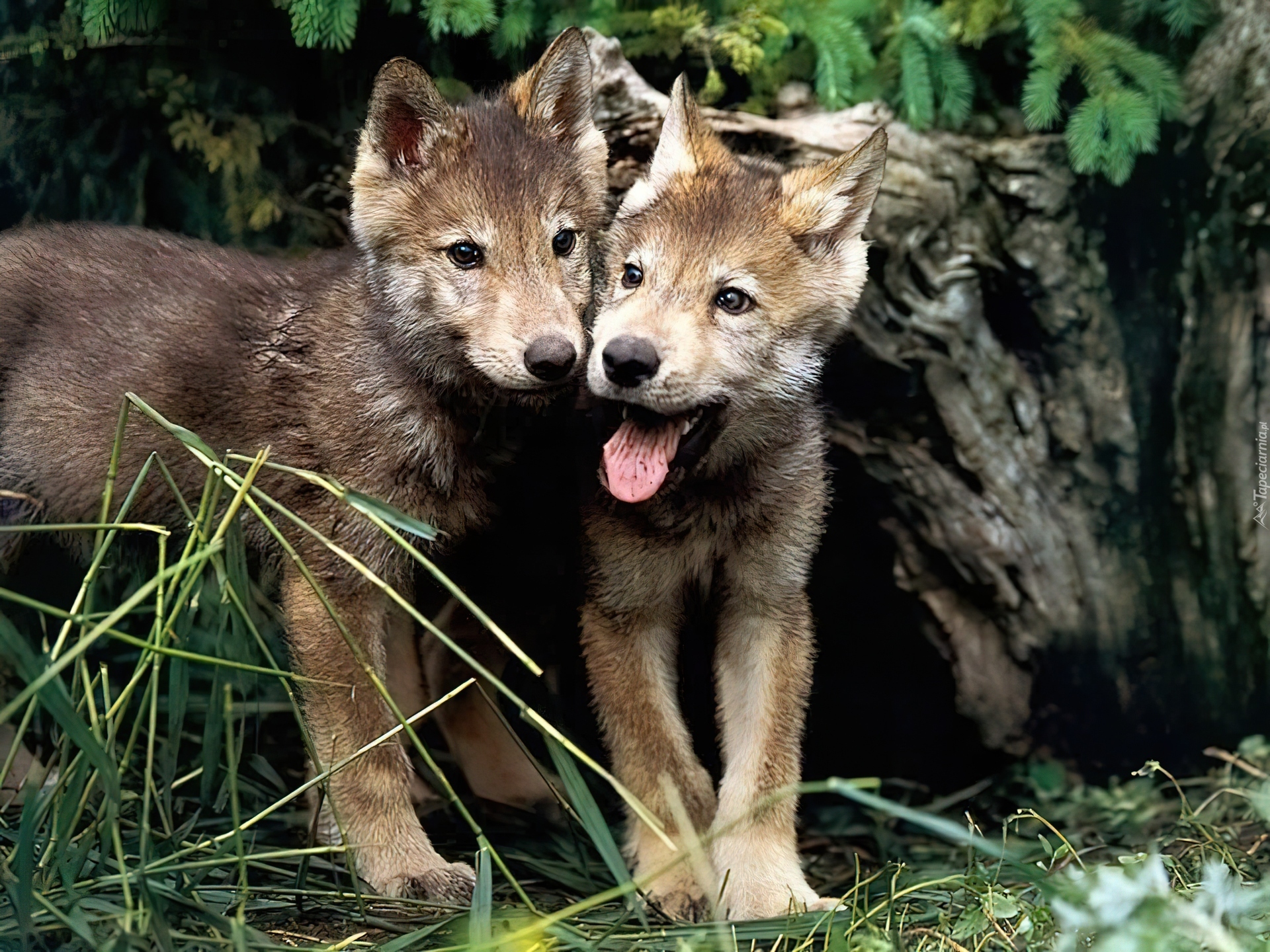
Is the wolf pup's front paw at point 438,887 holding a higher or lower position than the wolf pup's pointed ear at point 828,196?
lower

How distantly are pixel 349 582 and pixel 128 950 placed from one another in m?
1.37

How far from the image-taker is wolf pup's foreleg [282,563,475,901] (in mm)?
3480

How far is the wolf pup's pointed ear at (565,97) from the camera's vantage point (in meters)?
3.58

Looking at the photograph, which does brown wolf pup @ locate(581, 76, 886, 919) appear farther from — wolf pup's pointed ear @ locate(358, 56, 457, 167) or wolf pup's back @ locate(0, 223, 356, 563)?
wolf pup's back @ locate(0, 223, 356, 563)

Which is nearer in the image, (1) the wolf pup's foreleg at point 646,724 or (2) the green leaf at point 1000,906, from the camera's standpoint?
(2) the green leaf at point 1000,906

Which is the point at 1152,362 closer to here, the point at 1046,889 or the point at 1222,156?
the point at 1222,156

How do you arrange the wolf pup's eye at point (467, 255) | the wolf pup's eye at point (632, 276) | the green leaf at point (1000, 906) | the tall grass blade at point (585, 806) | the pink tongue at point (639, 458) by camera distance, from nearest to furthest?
the tall grass blade at point (585, 806) → the green leaf at point (1000, 906) → the pink tongue at point (639, 458) → the wolf pup's eye at point (467, 255) → the wolf pup's eye at point (632, 276)

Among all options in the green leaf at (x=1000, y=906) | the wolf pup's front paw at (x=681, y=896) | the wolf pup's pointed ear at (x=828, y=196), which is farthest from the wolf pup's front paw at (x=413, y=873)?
the wolf pup's pointed ear at (x=828, y=196)

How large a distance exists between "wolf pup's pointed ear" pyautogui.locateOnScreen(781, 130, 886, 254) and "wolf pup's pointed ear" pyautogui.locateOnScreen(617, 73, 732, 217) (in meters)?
0.29

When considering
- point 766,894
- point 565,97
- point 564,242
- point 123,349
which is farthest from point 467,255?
point 766,894

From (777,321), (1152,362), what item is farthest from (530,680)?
(1152,362)

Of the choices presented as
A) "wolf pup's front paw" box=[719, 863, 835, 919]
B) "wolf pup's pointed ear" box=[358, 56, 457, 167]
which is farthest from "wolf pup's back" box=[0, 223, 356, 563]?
"wolf pup's front paw" box=[719, 863, 835, 919]

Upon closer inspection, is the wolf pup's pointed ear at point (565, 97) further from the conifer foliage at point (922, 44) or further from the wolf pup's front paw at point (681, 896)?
the wolf pup's front paw at point (681, 896)

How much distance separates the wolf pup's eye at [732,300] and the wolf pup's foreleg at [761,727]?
81 cm
